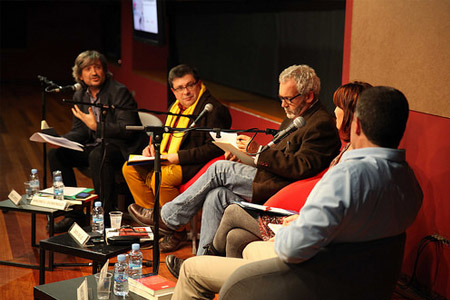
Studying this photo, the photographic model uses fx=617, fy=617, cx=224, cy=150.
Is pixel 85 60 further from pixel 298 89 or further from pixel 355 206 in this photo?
pixel 355 206

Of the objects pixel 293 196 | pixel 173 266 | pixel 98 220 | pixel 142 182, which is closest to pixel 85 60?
pixel 142 182

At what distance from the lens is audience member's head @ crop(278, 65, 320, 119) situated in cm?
340

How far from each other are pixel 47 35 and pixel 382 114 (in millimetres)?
13590

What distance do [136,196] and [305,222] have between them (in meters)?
2.64

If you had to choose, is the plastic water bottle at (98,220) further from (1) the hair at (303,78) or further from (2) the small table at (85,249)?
(1) the hair at (303,78)

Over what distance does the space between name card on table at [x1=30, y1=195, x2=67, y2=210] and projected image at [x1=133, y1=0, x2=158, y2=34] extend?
2.96 metres

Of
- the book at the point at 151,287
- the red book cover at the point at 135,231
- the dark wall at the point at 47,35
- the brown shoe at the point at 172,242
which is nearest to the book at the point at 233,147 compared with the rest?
the red book cover at the point at 135,231

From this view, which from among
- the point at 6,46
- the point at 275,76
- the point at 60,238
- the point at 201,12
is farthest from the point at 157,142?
the point at 6,46

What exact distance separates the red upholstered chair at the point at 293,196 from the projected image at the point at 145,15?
3.48m

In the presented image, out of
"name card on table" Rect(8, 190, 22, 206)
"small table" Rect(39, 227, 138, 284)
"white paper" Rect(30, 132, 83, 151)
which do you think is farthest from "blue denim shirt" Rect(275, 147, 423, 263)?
"white paper" Rect(30, 132, 83, 151)

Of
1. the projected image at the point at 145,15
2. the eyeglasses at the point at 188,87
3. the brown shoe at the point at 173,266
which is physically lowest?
the brown shoe at the point at 173,266

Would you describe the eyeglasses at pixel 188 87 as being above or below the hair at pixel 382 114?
below

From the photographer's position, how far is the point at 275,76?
22.2 feet

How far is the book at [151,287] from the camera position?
2.51 metres
